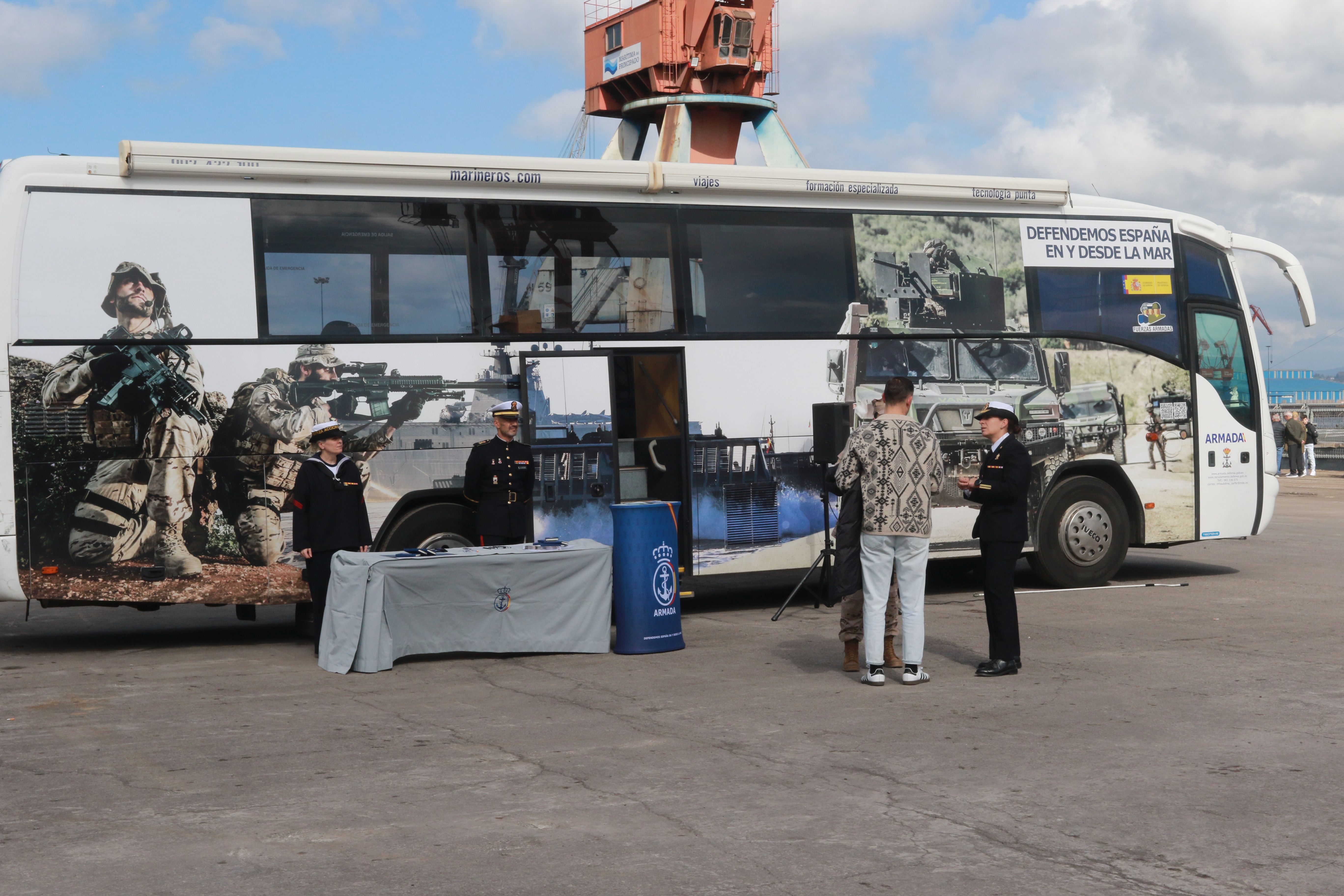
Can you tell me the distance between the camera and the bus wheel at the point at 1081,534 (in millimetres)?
13422

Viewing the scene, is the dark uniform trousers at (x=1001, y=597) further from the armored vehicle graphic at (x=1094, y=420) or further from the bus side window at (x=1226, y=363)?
the bus side window at (x=1226, y=363)

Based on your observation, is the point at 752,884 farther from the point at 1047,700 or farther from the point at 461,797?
the point at 1047,700

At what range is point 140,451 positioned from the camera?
33.3 feet

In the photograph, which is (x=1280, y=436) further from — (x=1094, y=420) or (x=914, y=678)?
(x=914, y=678)

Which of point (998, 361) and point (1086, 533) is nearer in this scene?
point (998, 361)

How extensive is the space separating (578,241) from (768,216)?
5.83 feet

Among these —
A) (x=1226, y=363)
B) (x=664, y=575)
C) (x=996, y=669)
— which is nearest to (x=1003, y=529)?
(x=996, y=669)

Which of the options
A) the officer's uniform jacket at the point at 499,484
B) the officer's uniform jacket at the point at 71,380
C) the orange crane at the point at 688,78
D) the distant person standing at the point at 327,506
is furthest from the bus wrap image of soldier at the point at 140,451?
the orange crane at the point at 688,78

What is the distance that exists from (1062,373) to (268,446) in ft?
24.2

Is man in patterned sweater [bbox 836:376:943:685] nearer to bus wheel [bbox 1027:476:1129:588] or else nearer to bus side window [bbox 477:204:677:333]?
bus side window [bbox 477:204:677:333]

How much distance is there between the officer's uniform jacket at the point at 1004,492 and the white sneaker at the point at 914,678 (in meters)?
0.94

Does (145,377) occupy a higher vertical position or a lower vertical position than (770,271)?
lower

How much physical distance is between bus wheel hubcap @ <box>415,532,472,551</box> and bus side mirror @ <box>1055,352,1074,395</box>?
585 cm

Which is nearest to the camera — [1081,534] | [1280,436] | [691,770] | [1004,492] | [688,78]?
[691,770]
